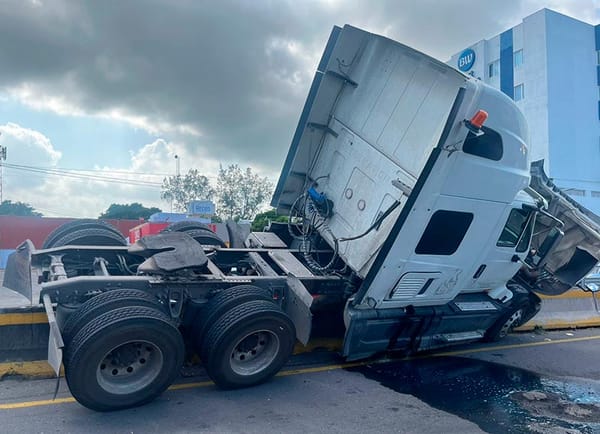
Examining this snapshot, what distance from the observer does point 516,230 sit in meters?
6.74

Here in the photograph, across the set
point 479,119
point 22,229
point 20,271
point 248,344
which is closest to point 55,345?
point 248,344

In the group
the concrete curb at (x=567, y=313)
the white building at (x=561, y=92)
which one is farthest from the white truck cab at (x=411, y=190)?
the white building at (x=561, y=92)

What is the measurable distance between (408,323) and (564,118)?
36734 mm

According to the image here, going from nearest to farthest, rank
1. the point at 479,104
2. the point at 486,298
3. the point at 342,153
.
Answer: the point at 479,104 < the point at 342,153 < the point at 486,298

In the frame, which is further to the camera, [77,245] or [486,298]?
[486,298]

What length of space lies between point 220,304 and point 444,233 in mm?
2764

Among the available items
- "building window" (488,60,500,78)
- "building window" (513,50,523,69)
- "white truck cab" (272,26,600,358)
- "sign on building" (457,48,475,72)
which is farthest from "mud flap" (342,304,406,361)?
"sign on building" (457,48,475,72)

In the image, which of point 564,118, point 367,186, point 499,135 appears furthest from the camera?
point 564,118

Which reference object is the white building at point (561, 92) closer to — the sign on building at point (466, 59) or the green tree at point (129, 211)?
the sign on building at point (466, 59)

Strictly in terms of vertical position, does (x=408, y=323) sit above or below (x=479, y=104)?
below

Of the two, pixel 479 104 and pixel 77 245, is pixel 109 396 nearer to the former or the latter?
pixel 77 245

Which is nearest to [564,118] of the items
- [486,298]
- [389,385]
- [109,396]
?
[486,298]

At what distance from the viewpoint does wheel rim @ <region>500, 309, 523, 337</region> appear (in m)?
7.52

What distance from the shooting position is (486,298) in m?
7.19
